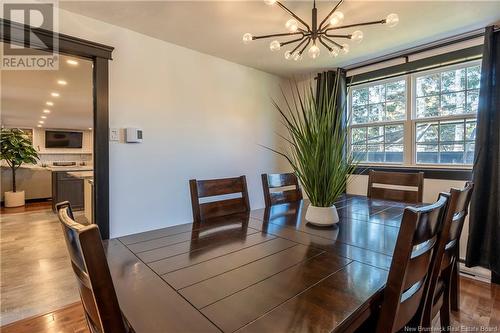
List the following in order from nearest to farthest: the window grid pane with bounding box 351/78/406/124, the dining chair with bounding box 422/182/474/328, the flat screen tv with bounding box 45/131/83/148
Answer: the dining chair with bounding box 422/182/474/328 < the window grid pane with bounding box 351/78/406/124 < the flat screen tv with bounding box 45/131/83/148

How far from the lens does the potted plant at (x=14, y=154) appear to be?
513 cm

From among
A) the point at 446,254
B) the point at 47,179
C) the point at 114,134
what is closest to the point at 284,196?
the point at 446,254

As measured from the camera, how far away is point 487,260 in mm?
2176

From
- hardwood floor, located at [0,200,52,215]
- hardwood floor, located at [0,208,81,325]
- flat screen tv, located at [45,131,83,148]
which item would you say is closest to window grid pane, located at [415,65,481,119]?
hardwood floor, located at [0,208,81,325]

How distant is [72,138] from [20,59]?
634cm

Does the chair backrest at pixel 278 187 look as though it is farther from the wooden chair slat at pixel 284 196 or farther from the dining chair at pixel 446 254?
the dining chair at pixel 446 254

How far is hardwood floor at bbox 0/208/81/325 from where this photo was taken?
1.88m

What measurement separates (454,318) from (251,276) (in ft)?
5.90

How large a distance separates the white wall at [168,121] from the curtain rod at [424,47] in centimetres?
135

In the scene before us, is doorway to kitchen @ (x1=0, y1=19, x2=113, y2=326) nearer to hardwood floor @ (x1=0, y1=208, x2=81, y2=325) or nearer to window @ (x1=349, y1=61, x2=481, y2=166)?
hardwood floor @ (x1=0, y1=208, x2=81, y2=325)

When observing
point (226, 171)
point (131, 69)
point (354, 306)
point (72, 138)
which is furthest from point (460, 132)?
point (72, 138)

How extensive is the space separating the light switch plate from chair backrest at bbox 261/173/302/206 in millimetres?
1316

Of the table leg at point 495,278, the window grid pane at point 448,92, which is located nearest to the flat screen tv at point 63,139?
the window grid pane at point 448,92

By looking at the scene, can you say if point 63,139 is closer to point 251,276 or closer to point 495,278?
point 251,276
